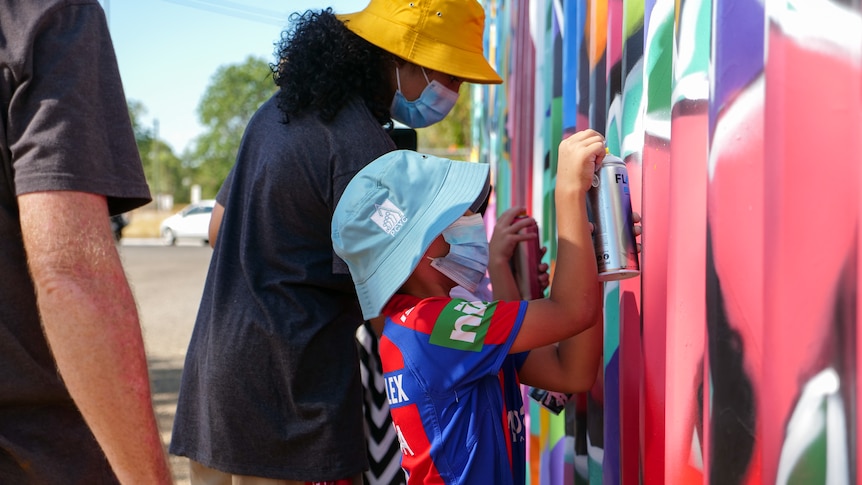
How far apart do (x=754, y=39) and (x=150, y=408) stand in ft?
3.54

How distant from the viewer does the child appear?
1.94 metres

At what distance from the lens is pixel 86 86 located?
1553 millimetres

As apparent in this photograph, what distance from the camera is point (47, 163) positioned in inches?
58.3

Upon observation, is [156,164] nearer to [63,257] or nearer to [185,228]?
[185,228]

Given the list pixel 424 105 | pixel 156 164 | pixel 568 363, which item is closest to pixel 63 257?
pixel 568 363

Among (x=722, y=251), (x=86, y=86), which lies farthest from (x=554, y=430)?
(x=86, y=86)

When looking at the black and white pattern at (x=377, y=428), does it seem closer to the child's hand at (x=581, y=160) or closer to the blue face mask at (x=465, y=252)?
the blue face mask at (x=465, y=252)

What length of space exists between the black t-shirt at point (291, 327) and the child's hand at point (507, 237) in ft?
1.18

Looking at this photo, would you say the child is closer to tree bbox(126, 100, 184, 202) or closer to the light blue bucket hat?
the light blue bucket hat

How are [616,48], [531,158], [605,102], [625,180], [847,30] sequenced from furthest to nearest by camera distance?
[531,158], [605,102], [616,48], [625,180], [847,30]

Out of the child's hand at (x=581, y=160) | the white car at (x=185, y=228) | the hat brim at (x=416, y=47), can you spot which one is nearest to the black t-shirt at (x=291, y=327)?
the hat brim at (x=416, y=47)

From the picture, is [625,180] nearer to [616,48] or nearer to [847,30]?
[616,48]

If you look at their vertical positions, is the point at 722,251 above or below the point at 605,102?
below

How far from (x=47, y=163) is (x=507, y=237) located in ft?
4.06
